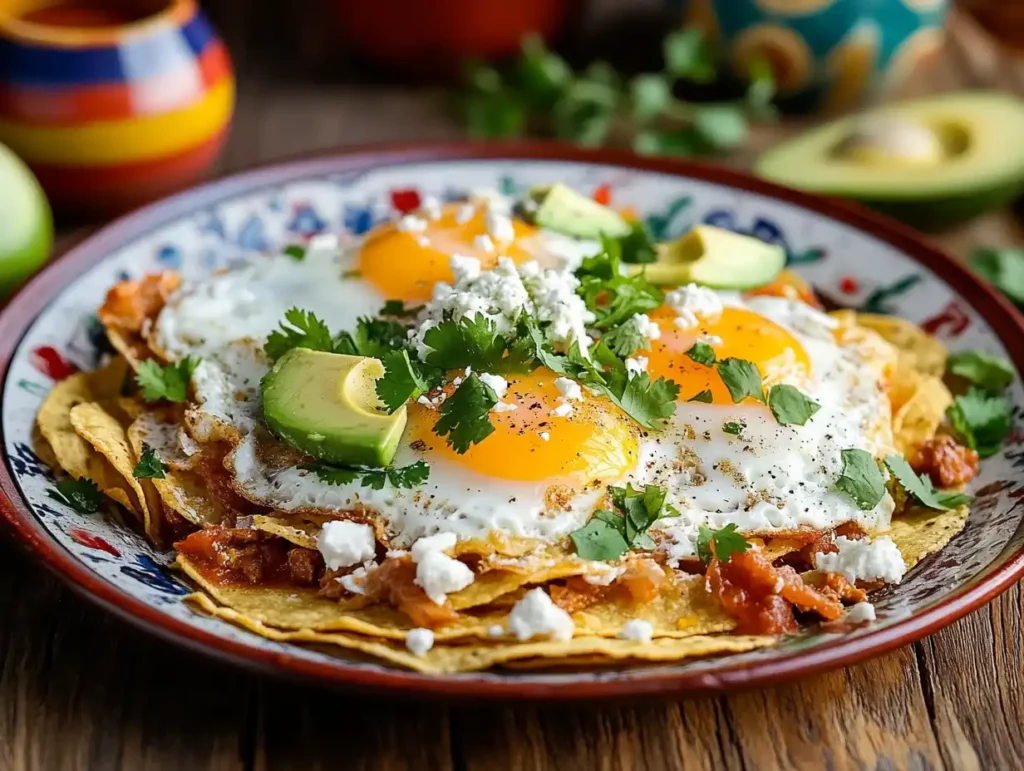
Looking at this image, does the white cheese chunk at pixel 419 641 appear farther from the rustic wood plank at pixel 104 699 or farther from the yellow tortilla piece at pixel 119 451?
the yellow tortilla piece at pixel 119 451

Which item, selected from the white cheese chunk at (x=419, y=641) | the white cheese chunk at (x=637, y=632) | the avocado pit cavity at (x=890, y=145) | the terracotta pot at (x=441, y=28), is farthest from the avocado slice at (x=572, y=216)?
the terracotta pot at (x=441, y=28)

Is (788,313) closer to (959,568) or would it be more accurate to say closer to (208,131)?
(959,568)

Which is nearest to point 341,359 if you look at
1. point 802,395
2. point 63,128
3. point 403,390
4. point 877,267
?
point 403,390

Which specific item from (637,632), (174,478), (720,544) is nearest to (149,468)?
(174,478)

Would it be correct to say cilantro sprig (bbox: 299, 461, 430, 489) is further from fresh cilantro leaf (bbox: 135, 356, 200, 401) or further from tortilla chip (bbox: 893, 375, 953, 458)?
tortilla chip (bbox: 893, 375, 953, 458)

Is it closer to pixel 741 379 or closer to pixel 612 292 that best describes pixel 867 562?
pixel 741 379

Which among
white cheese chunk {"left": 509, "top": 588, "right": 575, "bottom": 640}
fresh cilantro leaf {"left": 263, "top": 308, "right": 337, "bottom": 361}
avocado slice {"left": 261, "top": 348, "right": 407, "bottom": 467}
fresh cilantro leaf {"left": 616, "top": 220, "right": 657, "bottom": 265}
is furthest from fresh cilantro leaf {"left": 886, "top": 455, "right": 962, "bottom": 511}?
fresh cilantro leaf {"left": 263, "top": 308, "right": 337, "bottom": 361}
